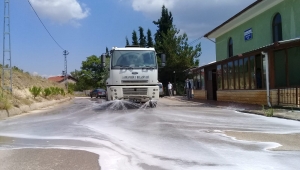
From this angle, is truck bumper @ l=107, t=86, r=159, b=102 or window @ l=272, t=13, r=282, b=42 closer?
truck bumper @ l=107, t=86, r=159, b=102

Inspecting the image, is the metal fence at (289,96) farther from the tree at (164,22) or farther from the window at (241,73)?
the tree at (164,22)

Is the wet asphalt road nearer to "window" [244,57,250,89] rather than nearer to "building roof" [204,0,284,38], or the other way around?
"window" [244,57,250,89]

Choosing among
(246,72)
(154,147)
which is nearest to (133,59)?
(246,72)

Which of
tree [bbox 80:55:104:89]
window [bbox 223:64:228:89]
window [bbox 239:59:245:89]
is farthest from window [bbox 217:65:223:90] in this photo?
tree [bbox 80:55:104:89]

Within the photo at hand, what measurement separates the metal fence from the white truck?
605cm

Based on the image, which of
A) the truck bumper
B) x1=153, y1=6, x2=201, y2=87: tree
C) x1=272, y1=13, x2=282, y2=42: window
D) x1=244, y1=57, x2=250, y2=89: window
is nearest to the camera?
the truck bumper

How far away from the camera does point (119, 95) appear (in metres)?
16.5

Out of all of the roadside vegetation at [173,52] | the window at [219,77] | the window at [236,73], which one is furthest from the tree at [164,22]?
the window at [236,73]

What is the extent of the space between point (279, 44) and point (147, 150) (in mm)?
10094

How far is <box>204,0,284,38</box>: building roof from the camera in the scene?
62.1 feet

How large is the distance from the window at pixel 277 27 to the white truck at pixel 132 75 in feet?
24.9

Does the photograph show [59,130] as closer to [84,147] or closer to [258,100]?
[84,147]

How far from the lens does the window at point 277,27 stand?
18.7 m

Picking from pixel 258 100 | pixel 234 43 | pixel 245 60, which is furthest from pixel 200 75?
pixel 258 100
